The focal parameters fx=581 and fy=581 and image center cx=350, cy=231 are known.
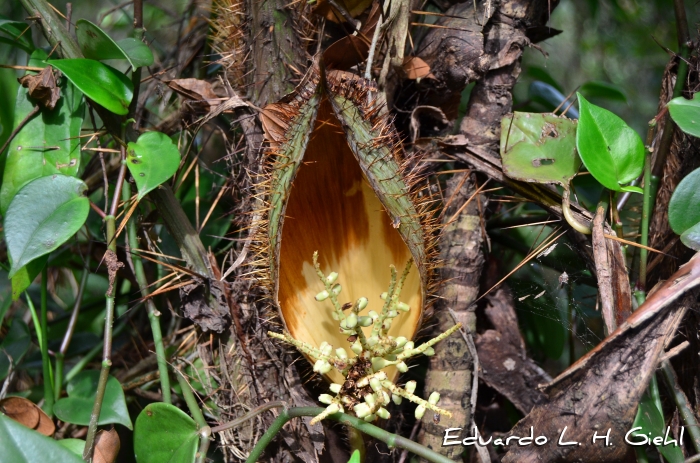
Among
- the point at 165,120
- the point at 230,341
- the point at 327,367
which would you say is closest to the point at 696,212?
the point at 327,367

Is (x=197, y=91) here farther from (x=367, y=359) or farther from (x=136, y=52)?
(x=367, y=359)

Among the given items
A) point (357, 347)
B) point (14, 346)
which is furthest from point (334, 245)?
point (14, 346)

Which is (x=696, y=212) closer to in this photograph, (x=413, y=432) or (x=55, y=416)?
(x=413, y=432)

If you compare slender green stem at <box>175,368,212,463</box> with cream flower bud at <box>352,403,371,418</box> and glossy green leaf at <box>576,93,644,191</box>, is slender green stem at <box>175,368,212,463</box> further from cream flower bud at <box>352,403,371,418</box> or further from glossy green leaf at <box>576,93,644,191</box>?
glossy green leaf at <box>576,93,644,191</box>

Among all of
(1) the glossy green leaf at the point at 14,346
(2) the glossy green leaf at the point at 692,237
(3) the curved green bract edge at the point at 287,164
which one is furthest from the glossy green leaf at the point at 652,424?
(1) the glossy green leaf at the point at 14,346

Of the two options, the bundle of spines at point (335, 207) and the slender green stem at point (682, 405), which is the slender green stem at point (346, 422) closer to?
the bundle of spines at point (335, 207)
